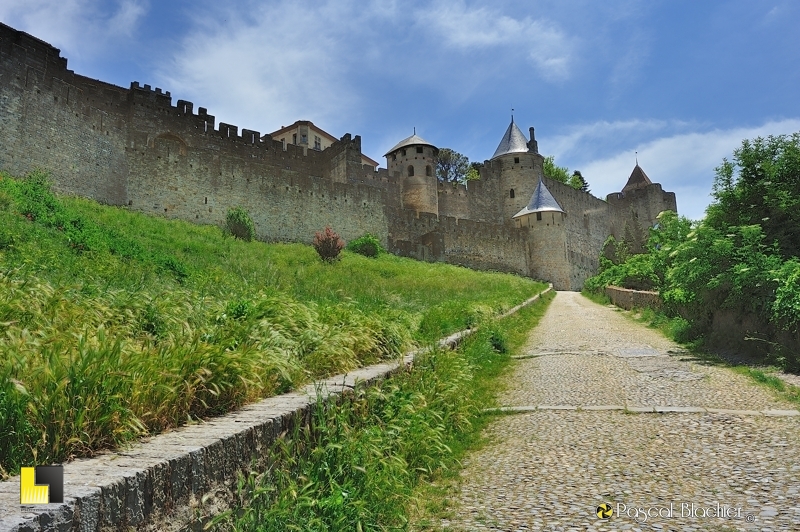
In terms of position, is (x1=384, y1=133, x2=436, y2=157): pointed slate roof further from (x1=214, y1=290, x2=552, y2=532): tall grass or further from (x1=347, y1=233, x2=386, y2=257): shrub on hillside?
(x1=214, y1=290, x2=552, y2=532): tall grass

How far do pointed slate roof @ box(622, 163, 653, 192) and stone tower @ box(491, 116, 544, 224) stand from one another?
1797 cm

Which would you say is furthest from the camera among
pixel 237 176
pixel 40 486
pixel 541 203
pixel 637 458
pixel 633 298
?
pixel 541 203

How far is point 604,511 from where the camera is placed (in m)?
2.88

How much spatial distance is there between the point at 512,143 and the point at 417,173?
1190 centimetres

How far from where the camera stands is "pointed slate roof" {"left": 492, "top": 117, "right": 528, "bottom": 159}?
147ft

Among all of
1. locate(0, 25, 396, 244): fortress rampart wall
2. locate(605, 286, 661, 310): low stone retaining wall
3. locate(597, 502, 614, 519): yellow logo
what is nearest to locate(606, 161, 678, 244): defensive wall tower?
locate(0, 25, 396, 244): fortress rampart wall

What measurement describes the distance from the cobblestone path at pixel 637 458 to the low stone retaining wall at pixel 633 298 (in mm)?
8293

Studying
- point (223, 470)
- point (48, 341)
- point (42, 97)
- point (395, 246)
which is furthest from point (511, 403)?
point (395, 246)

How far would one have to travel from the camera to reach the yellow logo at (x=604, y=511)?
2.82 meters

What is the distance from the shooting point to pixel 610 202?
180 ft

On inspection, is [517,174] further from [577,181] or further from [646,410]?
[646,410]

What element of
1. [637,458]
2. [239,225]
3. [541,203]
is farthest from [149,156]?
[541,203]

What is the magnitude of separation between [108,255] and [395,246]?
20179 millimetres

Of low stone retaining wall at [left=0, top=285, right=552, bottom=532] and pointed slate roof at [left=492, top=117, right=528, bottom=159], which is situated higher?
pointed slate roof at [left=492, top=117, right=528, bottom=159]
